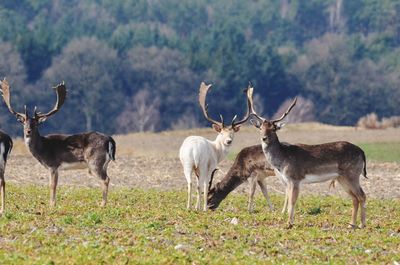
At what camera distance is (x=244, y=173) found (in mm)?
21312

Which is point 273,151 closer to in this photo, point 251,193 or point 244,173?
point 251,193

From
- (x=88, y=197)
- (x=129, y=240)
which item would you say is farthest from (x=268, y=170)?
(x=129, y=240)

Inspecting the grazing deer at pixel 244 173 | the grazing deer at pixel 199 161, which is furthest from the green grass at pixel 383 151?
the grazing deer at pixel 199 161

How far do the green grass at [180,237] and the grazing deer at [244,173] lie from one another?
0.60 metres

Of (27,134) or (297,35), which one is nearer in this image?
(27,134)

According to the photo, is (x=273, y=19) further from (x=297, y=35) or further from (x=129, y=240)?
(x=129, y=240)

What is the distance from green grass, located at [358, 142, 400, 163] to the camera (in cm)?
3831

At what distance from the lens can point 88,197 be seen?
2208 cm

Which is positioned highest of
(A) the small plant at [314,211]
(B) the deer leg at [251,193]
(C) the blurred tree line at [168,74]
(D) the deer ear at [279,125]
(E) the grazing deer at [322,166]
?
(D) the deer ear at [279,125]

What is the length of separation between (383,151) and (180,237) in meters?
26.3

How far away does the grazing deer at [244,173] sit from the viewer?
69.1ft

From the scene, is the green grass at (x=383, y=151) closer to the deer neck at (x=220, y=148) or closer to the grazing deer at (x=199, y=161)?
the deer neck at (x=220, y=148)

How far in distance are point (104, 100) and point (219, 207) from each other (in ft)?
194

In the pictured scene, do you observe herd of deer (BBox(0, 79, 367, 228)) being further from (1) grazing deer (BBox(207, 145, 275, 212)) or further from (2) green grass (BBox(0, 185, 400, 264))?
(2) green grass (BBox(0, 185, 400, 264))
